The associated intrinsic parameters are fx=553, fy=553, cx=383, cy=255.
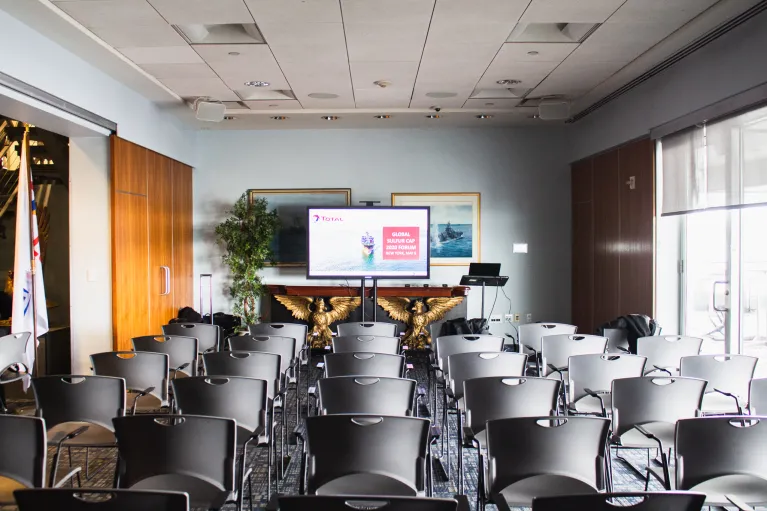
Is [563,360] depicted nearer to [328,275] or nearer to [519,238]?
[328,275]

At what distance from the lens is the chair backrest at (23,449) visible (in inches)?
89.8

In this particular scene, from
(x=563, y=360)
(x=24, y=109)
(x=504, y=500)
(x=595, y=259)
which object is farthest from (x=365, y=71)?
(x=504, y=500)

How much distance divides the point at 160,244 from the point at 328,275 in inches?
93.9

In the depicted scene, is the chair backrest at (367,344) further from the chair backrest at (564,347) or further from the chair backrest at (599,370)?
the chair backrest at (599,370)

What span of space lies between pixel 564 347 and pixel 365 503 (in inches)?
132

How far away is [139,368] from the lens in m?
3.76

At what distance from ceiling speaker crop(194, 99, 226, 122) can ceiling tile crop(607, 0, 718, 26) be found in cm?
502

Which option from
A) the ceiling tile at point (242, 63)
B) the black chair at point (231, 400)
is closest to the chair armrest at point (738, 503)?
the black chair at point (231, 400)

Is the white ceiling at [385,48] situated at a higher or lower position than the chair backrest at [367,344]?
higher

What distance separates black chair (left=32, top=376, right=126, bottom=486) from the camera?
3033 mm

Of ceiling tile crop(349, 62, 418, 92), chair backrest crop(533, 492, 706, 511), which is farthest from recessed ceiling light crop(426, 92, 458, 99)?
chair backrest crop(533, 492, 706, 511)

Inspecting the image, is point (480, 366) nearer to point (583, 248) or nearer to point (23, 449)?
point (23, 449)

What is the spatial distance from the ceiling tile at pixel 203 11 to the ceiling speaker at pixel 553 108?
440 cm

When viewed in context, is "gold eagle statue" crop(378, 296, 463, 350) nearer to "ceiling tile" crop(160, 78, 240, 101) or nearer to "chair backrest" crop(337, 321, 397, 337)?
"chair backrest" crop(337, 321, 397, 337)
